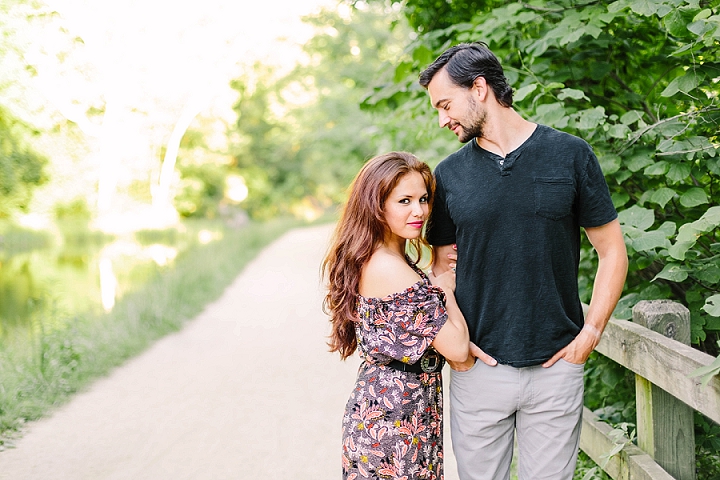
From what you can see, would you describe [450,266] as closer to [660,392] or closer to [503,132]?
[503,132]

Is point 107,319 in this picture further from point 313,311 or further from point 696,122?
point 696,122

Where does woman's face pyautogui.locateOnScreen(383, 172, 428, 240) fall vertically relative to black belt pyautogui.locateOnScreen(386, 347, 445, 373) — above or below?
above

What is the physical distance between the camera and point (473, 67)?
91.0 inches

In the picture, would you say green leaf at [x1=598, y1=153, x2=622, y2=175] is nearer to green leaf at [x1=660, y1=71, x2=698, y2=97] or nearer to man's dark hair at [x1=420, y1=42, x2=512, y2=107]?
green leaf at [x1=660, y1=71, x2=698, y2=97]

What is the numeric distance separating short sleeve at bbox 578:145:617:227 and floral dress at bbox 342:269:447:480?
21.8 inches

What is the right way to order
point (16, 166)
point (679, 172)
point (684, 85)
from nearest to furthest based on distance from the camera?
point (684, 85) < point (679, 172) < point (16, 166)

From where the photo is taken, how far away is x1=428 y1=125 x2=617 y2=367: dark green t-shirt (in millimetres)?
2260

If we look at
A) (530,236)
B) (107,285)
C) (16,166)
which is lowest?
(107,285)

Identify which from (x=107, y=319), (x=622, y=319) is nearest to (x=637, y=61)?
(x=622, y=319)

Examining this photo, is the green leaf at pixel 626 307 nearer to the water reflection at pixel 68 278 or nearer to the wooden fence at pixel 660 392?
the wooden fence at pixel 660 392

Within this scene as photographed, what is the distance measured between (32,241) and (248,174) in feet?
52.8

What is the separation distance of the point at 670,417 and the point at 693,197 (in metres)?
0.90

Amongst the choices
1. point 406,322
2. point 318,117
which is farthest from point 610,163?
point 318,117

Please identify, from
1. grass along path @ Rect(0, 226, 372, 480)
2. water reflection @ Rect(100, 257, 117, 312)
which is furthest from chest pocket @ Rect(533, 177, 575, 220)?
water reflection @ Rect(100, 257, 117, 312)
